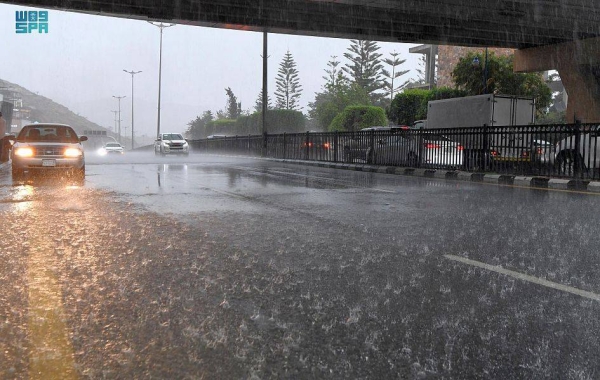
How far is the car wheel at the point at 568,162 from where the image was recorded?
15.0 m

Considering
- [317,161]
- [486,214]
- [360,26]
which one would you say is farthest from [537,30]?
[486,214]

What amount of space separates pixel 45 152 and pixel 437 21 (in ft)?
50.5

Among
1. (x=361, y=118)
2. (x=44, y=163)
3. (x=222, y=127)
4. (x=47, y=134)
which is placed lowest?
(x=44, y=163)

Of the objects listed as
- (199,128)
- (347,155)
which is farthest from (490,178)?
(199,128)

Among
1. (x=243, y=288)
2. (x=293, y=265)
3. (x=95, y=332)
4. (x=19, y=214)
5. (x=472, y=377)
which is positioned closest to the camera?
(x=472, y=377)

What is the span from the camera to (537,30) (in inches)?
971

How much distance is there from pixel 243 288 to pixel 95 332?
4.24ft

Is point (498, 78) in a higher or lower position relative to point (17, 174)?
higher

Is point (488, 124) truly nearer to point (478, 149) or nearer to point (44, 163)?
point (478, 149)

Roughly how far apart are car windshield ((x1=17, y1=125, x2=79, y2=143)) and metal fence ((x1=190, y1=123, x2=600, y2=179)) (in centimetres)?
1177

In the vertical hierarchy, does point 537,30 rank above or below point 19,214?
above

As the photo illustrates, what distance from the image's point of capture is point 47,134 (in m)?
16.0

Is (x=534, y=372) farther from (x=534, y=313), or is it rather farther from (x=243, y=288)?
(x=243, y=288)

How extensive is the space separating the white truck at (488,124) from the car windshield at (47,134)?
1208 centimetres
